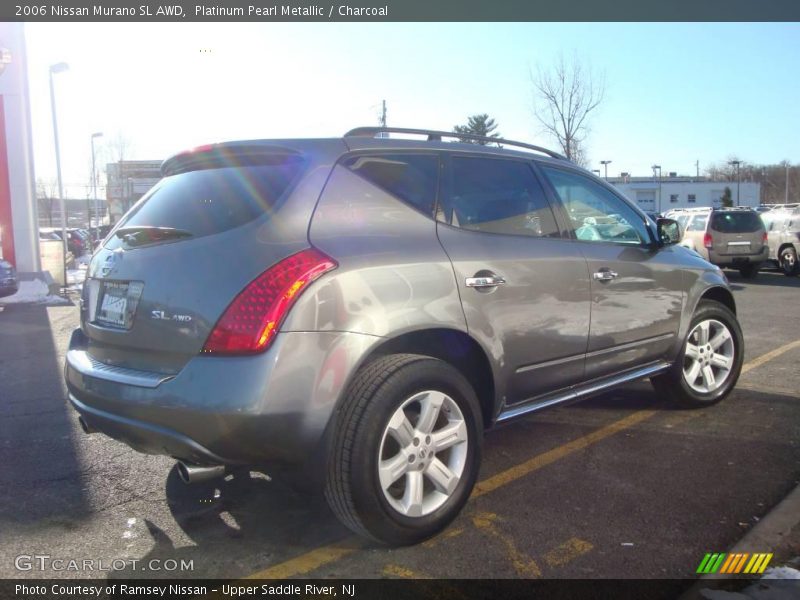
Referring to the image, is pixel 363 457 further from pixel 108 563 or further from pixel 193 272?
pixel 108 563

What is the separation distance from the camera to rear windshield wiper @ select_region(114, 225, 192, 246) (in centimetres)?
291

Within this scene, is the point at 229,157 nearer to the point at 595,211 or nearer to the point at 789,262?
the point at 595,211

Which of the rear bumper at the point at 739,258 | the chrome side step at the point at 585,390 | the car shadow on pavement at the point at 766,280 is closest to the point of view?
the chrome side step at the point at 585,390

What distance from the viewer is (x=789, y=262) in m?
16.0

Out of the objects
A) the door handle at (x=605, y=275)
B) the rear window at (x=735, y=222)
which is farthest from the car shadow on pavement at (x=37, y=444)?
the rear window at (x=735, y=222)

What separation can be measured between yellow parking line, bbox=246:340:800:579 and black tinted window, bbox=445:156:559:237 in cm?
132

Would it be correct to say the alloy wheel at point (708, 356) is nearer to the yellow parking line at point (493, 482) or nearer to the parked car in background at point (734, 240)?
the yellow parking line at point (493, 482)

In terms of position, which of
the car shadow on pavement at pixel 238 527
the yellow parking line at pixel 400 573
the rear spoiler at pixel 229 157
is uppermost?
the rear spoiler at pixel 229 157

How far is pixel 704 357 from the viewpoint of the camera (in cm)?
485

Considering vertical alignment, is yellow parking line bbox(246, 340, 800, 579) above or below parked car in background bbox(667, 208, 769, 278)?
below

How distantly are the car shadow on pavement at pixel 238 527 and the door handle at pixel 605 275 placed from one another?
200 centimetres

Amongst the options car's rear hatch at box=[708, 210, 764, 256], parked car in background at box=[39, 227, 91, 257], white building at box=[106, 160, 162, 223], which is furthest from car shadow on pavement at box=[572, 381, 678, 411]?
white building at box=[106, 160, 162, 223]

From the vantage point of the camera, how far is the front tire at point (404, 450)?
268 centimetres

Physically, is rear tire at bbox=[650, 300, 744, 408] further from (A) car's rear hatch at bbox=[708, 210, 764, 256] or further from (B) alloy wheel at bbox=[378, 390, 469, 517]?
(A) car's rear hatch at bbox=[708, 210, 764, 256]
